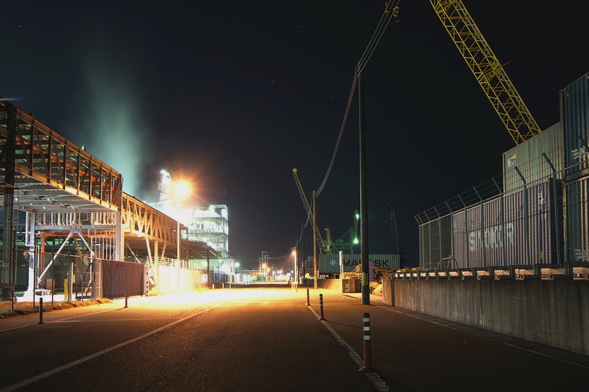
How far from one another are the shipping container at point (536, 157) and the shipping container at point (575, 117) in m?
0.80

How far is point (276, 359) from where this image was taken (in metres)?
11.2

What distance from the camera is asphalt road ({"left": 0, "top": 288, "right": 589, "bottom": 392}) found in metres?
8.73

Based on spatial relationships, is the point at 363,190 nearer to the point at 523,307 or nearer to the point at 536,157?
the point at 536,157

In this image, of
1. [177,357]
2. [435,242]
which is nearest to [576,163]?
[177,357]

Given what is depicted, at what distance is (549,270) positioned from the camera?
14242mm

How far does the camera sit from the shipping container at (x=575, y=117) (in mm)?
21047

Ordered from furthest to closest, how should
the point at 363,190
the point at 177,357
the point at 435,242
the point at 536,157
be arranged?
the point at 363,190, the point at 435,242, the point at 536,157, the point at 177,357

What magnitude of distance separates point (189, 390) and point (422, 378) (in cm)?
349

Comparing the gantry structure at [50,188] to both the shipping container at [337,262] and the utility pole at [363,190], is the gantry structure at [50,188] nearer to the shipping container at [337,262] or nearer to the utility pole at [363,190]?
the utility pole at [363,190]

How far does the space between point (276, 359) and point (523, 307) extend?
251 inches

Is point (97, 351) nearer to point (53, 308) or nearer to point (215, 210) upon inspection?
point (53, 308)

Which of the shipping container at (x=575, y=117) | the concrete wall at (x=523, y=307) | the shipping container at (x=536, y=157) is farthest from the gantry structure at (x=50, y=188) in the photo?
the shipping container at (x=575, y=117)

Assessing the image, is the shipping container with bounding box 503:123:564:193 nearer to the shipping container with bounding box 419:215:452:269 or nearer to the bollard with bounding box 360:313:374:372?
the shipping container with bounding box 419:215:452:269

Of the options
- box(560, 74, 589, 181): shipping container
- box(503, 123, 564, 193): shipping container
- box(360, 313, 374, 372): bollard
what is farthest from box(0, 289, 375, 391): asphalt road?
box(503, 123, 564, 193): shipping container
